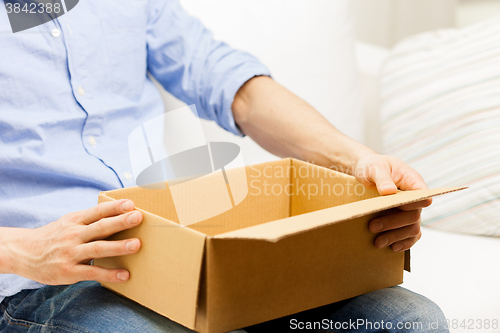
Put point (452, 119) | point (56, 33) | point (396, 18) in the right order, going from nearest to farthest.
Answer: point (56, 33) < point (452, 119) < point (396, 18)

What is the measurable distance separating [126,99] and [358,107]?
592 mm

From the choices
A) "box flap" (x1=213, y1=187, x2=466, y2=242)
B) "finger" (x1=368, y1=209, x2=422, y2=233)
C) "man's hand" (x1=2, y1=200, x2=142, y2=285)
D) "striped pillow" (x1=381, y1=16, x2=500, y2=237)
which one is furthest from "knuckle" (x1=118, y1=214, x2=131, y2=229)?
"striped pillow" (x1=381, y1=16, x2=500, y2=237)

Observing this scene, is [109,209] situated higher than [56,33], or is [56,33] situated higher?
[56,33]

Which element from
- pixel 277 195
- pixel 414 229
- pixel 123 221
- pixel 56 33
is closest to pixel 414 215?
pixel 414 229

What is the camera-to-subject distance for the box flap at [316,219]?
0.41 metres

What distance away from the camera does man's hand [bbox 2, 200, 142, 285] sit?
0.48 metres

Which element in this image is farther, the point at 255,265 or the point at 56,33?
the point at 56,33

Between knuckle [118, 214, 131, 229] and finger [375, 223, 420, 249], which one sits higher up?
knuckle [118, 214, 131, 229]

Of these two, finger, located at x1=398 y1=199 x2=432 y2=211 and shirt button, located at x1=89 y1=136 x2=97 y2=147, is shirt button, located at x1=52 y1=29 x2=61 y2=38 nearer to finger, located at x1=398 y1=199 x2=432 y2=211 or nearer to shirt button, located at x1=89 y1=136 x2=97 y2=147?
shirt button, located at x1=89 y1=136 x2=97 y2=147

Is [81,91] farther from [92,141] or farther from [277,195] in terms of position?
[277,195]

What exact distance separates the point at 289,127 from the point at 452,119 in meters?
0.35

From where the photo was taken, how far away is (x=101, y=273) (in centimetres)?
51

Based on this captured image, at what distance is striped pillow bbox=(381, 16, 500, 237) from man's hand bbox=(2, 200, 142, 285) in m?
0.66

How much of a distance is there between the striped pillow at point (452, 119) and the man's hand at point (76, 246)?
66cm
